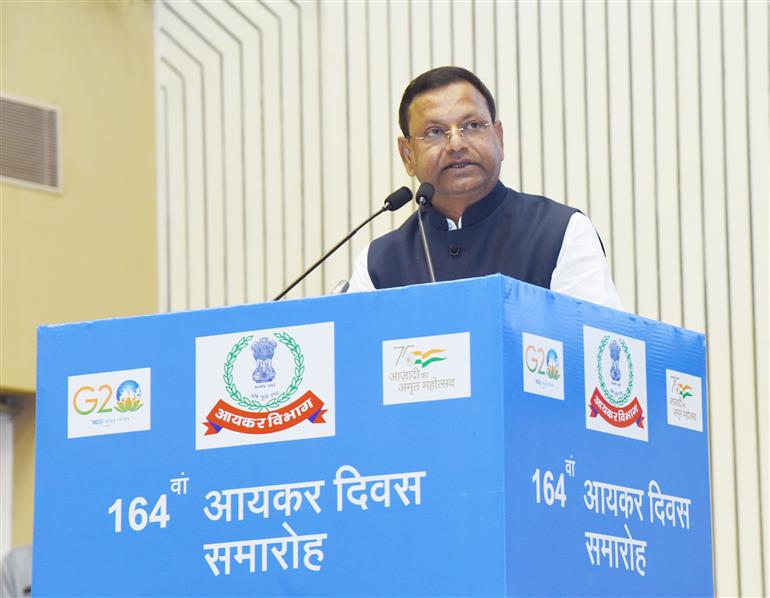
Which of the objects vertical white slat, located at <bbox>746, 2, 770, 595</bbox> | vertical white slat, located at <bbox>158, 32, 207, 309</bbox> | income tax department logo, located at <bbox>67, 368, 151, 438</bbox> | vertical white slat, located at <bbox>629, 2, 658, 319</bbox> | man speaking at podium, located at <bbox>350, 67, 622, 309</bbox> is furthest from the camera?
vertical white slat, located at <bbox>158, 32, 207, 309</bbox>

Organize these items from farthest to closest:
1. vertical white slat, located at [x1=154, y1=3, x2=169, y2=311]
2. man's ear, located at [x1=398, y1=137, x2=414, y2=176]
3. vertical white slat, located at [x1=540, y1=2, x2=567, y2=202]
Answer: vertical white slat, located at [x1=154, y1=3, x2=169, y2=311], vertical white slat, located at [x1=540, y1=2, x2=567, y2=202], man's ear, located at [x1=398, y1=137, x2=414, y2=176]

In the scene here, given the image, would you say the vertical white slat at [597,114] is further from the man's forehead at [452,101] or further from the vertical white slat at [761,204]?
the man's forehead at [452,101]

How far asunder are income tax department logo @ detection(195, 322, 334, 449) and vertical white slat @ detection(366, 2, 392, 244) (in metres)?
3.97

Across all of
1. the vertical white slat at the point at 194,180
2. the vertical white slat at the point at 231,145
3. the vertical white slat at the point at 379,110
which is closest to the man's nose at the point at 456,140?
the vertical white slat at the point at 379,110

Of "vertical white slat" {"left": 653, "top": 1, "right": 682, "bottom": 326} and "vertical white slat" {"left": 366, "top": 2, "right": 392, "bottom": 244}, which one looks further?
"vertical white slat" {"left": 366, "top": 2, "right": 392, "bottom": 244}

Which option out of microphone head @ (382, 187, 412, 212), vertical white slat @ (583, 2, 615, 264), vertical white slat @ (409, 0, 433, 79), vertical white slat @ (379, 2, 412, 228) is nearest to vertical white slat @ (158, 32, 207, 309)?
vertical white slat @ (379, 2, 412, 228)

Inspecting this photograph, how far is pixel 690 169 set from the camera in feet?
18.9

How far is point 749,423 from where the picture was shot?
18.2 feet

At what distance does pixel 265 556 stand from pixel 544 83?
400cm

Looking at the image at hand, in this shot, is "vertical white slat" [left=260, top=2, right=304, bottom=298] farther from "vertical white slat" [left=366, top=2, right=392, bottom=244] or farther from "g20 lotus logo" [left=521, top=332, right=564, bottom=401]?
"g20 lotus logo" [left=521, top=332, right=564, bottom=401]

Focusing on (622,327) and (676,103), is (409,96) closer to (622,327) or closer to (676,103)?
(622,327)

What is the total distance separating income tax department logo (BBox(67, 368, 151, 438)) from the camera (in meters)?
2.47

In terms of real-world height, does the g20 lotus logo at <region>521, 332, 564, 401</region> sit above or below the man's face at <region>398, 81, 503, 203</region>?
below

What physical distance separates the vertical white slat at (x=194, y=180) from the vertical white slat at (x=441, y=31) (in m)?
1.14
